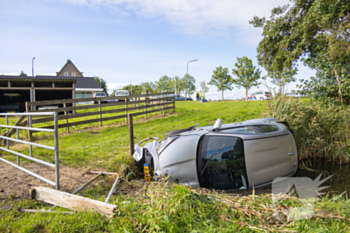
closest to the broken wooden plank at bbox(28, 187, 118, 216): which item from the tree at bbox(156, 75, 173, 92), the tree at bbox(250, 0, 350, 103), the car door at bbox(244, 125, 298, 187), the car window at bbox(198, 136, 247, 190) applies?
the car window at bbox(198, 136, 247, 190)

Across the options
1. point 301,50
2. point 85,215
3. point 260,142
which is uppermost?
point 301,50

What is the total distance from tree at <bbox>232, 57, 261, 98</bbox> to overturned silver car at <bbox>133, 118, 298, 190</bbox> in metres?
38.2

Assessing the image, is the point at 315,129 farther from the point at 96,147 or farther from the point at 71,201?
the point at 96,147

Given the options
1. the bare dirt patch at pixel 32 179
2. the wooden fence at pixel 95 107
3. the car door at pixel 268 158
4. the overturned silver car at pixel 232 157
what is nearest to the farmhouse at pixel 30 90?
the wooden fence at pixel 95 107

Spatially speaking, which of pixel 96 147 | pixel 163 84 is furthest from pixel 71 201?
pixel 163 84

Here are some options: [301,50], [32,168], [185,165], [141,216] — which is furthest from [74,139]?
[301,50]

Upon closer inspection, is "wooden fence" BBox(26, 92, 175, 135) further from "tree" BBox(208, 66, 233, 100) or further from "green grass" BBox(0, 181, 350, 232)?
"tree" BBox(208, 66, 233, 100)

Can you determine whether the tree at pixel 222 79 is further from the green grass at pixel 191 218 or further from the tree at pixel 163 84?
the green grass at pixel 191 218

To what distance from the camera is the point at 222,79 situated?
45.1 meters

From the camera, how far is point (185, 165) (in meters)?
4.14

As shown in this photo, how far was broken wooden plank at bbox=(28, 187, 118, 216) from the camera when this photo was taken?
3.09 metres

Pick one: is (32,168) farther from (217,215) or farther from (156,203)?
(217,215)

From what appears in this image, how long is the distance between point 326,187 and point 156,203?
4.24 meters

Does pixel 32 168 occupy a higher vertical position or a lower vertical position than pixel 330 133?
lower
